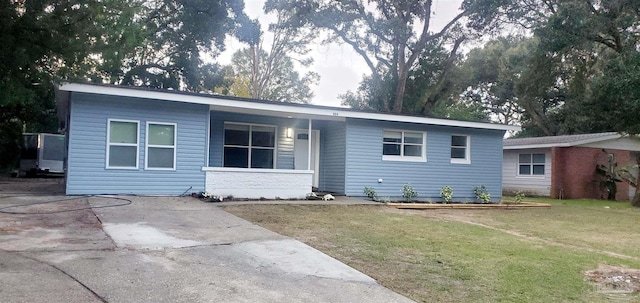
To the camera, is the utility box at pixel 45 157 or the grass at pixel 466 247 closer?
the grass at pixel 466 247

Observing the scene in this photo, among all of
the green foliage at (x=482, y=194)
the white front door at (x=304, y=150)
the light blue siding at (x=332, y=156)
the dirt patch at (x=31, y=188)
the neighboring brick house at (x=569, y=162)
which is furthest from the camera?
the neighboring brick house at (x=569, y=162)

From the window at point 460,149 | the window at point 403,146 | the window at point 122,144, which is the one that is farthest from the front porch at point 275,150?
the window at point 460,149

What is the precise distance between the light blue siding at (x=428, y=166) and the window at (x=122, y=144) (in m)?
5.93

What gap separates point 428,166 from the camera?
15078mm

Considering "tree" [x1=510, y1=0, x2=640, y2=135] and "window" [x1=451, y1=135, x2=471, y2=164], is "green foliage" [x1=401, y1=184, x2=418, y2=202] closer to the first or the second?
"window" [x1=451, y1=135, x2=471, y2=164]

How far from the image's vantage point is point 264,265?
5.27 m

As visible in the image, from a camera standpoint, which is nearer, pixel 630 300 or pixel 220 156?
pixel 630 300

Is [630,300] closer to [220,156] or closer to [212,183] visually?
[212,183]

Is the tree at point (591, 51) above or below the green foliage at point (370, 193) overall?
above

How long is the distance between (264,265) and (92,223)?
3.64 meters

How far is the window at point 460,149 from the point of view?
51.5 ft

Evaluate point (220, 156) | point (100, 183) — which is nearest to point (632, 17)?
point (220, 156)

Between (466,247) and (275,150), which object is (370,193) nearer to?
(275,150)

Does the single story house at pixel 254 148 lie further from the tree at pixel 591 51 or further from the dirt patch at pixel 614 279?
the dirt patch at pixel 614 279
